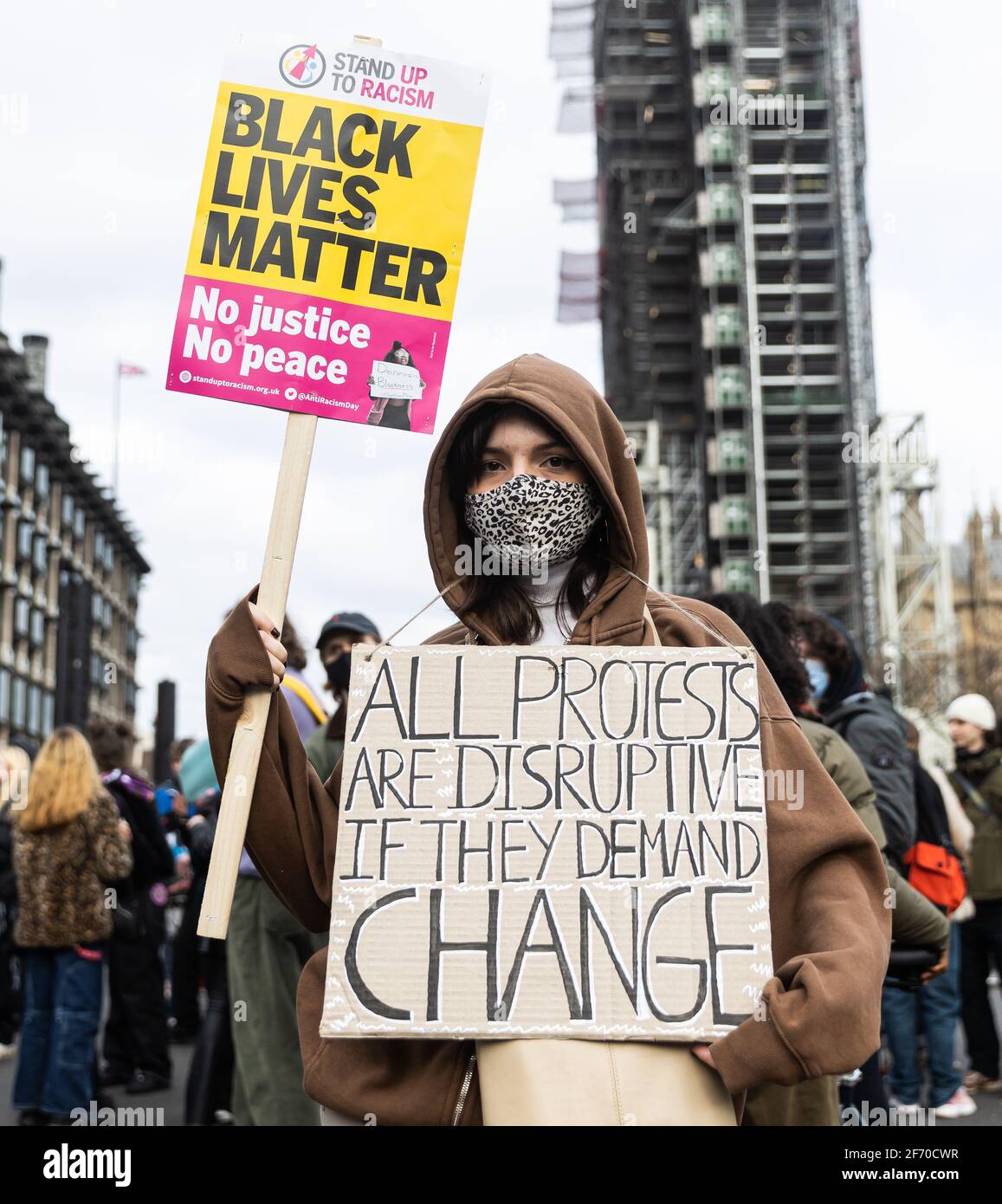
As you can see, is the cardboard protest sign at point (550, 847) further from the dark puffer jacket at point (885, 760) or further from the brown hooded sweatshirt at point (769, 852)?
the dark puffer jacket at point (885, 760)

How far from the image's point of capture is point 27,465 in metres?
58.6

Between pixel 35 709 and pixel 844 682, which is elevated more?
pixel 35 709

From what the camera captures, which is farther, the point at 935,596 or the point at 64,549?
the point at 64,549

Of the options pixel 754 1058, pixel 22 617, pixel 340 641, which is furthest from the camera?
pixel 22 617

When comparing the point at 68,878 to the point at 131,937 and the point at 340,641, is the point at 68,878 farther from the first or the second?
the point at 340,641

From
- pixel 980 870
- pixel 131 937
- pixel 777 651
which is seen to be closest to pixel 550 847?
pixel 777 651

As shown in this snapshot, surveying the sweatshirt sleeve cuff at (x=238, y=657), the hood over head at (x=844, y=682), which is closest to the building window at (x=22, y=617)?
the hood over head at (x=844, y=682)

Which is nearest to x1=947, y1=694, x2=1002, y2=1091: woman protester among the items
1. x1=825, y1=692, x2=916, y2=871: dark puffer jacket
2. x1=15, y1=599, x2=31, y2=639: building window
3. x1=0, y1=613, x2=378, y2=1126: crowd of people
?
x1=825, y1=692, x2=916, y2=871: dark puffer jacket

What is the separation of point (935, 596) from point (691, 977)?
58233 mm

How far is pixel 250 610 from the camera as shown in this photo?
2758mm

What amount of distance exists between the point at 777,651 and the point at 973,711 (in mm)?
4659

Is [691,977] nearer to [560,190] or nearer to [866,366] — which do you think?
[866,366]

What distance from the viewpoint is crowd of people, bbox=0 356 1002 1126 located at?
250 cm
